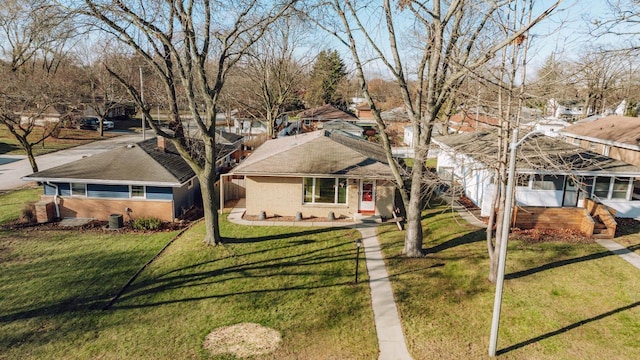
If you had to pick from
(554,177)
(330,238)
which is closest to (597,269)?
(554,177)

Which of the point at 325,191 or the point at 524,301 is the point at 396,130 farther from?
the point at 524,301

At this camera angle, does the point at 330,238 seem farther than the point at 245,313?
Yes

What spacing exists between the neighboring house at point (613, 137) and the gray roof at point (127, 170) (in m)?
21.5

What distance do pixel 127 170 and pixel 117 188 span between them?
1004 millimetres

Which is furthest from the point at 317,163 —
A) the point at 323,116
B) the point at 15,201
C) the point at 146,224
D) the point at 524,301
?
the point at 323,116

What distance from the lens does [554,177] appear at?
1980 cm

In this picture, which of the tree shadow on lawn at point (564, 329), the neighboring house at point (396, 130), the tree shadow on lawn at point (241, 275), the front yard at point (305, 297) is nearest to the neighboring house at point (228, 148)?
→ the front yard at point (305, 297)

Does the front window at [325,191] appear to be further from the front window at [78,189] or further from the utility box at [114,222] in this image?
the front window at [78,189]

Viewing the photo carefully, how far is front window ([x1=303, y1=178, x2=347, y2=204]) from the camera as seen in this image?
20.6 metres

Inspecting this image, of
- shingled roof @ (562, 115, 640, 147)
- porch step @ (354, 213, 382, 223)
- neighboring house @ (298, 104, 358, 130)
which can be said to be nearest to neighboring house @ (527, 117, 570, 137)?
shingled roof @ (562, 115, 640, 147)

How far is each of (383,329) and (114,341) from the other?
23.9ft

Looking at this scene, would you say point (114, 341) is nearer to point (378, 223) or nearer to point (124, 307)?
point (124, 307)

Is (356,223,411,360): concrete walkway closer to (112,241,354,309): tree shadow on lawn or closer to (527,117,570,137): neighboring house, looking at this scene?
(112,241,354,309): tree shadow on lawn

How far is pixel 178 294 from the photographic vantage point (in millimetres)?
13547
